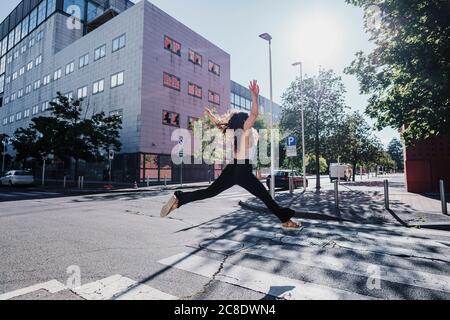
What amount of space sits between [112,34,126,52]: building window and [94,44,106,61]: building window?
2039mm

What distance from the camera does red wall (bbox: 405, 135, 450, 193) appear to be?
1493 cm

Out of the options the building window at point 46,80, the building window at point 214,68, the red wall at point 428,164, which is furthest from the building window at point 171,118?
the building window at point 46,80

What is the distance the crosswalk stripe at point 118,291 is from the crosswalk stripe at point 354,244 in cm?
303

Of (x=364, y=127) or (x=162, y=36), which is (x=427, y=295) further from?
(x=364, y=127)

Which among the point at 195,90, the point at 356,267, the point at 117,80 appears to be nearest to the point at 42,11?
the point at 117,80

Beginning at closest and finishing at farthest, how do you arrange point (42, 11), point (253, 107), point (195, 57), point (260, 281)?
point (260, 281), point (253, 107), point (195, 57), point (42, 11)

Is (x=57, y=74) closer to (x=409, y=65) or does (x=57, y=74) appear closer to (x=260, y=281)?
(x=409, y=65)

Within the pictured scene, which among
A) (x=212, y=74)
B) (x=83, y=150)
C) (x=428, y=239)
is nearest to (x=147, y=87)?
(x=83, y=150)

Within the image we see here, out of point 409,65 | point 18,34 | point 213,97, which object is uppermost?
point 18,34

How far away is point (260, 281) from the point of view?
3309 mm

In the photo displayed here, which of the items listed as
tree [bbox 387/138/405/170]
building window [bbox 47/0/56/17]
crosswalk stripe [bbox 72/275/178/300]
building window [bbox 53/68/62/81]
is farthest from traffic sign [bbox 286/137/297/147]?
tree [bbox 387/138/405/170]

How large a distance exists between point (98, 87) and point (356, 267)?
35.7 metres

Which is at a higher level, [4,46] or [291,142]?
[4,46]

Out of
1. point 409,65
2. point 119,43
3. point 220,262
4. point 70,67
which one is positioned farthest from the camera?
point 70,67
